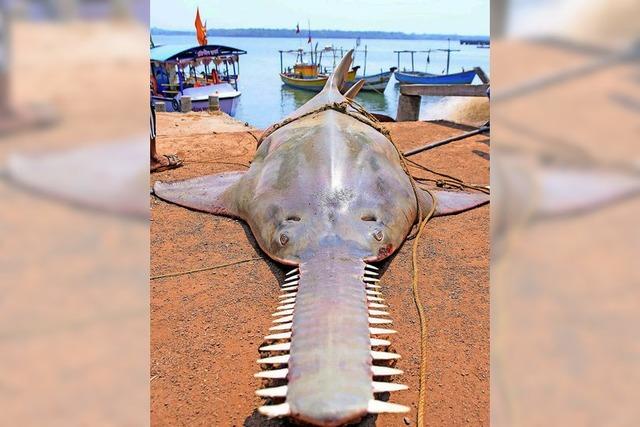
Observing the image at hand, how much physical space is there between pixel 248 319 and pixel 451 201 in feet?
10.4

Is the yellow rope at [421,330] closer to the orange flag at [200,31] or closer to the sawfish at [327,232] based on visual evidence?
the sawfish at [327,232]

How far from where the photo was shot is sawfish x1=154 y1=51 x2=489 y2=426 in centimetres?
232

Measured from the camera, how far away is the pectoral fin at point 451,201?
5.61 meters

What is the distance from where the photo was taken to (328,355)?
8.15 feet

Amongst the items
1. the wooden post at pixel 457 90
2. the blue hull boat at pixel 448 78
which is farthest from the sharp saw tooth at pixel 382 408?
the blue hull boat at pixel 448 78

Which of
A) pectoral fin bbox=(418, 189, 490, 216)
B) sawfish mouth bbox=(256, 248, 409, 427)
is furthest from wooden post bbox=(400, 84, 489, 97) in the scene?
sawfish mouth bbox=(256, 248, 409, 427)

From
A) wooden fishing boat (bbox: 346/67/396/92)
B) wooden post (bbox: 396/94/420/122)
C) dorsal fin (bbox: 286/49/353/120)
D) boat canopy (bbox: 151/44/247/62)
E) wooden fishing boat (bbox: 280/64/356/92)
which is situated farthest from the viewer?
wooden fishing boat (bbox: 346/67/396/92)

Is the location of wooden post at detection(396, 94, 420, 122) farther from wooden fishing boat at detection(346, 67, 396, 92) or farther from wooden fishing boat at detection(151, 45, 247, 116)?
wooden fishing boat at detection(346, 67, 396, 92)

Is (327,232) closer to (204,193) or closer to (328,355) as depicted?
(328,355)

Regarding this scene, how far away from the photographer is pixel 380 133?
6.17 m

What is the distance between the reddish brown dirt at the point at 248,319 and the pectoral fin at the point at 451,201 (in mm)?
135

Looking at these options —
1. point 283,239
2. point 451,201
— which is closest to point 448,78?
point 451,201
